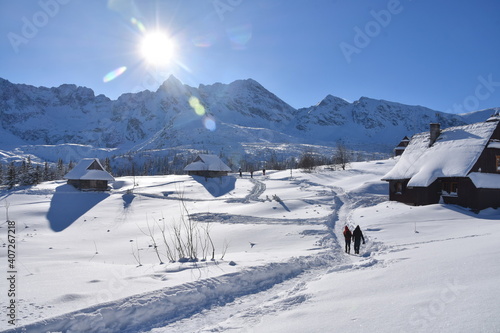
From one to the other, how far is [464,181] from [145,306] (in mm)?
26389

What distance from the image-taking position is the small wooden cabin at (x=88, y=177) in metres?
47.9

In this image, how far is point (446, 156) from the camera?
26.2 m

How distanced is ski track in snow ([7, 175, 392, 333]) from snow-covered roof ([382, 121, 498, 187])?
18.6 m

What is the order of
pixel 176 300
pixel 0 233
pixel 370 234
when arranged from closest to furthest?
pixel 176 300
pixel 370 234
pixel 0 233

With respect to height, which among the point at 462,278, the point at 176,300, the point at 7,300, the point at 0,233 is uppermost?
the point at 462,278

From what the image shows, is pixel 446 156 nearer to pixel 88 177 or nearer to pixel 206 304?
pixel 206 304

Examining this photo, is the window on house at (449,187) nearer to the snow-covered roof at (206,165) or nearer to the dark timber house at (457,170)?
the dark timber house at (457,170)

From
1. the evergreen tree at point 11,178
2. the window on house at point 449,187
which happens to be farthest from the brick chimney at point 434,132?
the evergreen tree at point 11,178

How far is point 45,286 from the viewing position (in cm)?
725

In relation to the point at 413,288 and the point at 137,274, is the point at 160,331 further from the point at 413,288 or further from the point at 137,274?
the point at 413,288

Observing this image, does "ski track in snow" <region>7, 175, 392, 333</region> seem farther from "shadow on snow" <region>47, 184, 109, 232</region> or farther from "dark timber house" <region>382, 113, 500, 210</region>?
"shadow on snow" <region>47, 184, 109, 232</region>

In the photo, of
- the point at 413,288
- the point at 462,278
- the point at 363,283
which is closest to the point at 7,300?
the point at 363,283

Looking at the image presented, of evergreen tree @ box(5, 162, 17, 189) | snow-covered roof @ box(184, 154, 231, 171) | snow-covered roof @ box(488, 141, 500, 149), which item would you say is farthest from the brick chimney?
evergreen tree @ box(5, 162, 17, 189)

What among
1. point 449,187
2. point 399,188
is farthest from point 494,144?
point 399,188
